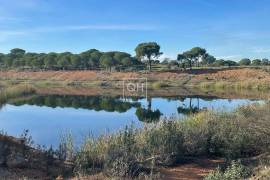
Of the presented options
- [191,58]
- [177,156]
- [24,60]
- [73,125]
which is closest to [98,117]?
[73,125]

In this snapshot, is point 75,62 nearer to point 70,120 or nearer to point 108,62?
point 108,62

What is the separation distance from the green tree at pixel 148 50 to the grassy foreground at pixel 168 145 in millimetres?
79004

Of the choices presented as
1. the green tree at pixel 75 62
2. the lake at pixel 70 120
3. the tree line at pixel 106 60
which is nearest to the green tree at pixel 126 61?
the tree line at pixel 106 60

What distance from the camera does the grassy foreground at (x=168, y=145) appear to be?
30.5 ft

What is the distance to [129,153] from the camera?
9516mm

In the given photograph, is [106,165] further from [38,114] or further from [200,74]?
[200,74]

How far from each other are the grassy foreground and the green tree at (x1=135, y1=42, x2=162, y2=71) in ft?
259

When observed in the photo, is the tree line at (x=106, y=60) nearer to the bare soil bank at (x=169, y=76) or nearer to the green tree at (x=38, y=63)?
the green tree at (x=38, y=63)

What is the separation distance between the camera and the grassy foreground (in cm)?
930

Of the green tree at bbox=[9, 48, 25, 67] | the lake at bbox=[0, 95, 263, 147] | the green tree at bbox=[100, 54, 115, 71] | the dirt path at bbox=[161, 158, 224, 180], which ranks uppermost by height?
the green tree at bbox=[9, 48, 25, 67]

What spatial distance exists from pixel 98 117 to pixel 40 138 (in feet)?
29.3

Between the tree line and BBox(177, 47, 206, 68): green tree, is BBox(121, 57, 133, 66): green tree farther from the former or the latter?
BBox(177, 47, 206, 68): green tree

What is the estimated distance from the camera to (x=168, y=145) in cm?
1034

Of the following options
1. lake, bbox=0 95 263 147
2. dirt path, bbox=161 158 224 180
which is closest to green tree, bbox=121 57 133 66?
lake, bbox=0 95 263 147
